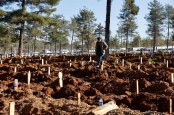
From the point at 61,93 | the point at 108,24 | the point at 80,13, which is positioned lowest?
the point at 61,93

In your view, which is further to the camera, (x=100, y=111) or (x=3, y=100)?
(x=3, y=100)

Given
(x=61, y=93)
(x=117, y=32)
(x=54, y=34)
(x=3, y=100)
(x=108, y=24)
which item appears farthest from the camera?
(x=117, y=32)

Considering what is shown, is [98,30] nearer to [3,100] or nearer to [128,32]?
[128,32]

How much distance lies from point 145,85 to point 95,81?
100 inches

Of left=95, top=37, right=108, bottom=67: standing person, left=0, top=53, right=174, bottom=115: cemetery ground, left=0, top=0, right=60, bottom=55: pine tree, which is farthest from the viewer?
left=0, top=0, right=60, bottom=55: pine tree

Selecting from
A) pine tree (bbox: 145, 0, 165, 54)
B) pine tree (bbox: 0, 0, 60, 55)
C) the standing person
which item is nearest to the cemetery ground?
the standing person

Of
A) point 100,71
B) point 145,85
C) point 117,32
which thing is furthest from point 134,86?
point 117,32

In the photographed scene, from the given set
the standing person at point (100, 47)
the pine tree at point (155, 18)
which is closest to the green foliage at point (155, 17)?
the pine tree at point (155, 18)

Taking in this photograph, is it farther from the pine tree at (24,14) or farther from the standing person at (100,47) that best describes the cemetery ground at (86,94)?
the pine tree at (24,14)

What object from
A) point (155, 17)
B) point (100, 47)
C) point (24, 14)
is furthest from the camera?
point (155, 17)

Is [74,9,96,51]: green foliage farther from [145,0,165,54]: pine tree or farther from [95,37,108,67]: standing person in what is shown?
[95,37,108,67]: standing person

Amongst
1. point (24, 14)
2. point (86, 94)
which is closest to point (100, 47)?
point (86, 94)

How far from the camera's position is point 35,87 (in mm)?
11477

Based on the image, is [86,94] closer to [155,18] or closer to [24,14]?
[24,14]
